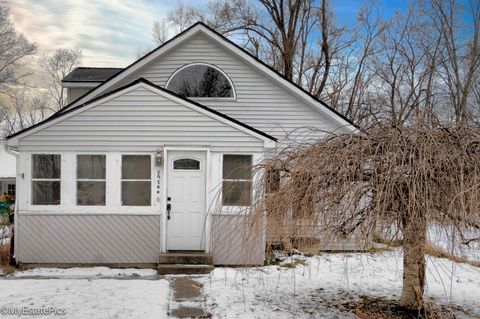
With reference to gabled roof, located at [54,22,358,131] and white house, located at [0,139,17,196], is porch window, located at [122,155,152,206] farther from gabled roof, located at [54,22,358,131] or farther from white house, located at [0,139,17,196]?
white house, located at [0,139,17,196]

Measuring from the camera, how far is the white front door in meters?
9.34

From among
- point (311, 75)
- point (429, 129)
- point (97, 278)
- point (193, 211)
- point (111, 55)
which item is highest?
point (111, 55)

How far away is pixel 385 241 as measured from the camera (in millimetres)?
5176

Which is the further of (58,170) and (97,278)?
(58,170)

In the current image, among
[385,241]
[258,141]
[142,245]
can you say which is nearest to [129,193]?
[142,245]

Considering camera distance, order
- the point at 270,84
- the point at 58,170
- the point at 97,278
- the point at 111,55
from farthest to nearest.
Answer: the point at 111,55
the point at 270,84
the point at 58,170
the point at 97,278

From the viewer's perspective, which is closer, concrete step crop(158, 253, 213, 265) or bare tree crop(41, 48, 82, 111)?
concrete step crop(158, 253, 213, 265)

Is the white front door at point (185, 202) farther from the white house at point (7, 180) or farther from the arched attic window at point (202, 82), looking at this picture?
the white house at point (7, 180)

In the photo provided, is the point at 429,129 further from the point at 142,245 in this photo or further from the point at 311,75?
the point at 311,75

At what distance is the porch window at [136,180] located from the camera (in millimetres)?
9234

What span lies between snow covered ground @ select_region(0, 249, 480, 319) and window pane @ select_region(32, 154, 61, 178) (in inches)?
81.9

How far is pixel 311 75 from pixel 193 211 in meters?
18.7

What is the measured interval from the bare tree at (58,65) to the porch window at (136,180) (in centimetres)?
3597

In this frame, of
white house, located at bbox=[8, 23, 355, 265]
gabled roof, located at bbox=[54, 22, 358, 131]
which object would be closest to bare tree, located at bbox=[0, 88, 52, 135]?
gabled roof, located at bbox=[54, 22, 358, 131]
